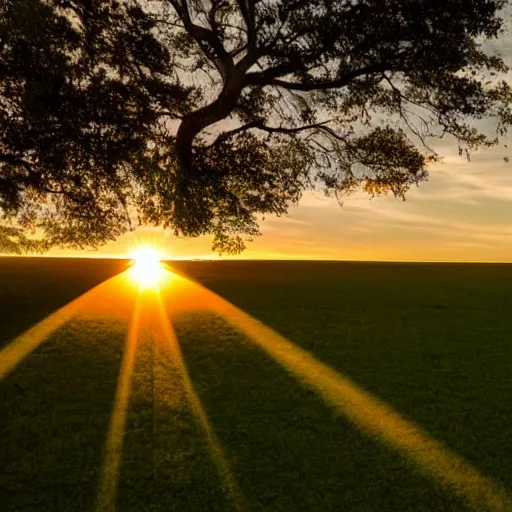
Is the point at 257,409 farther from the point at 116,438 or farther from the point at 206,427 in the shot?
the point at 116,438

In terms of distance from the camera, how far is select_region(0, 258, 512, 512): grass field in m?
5.94

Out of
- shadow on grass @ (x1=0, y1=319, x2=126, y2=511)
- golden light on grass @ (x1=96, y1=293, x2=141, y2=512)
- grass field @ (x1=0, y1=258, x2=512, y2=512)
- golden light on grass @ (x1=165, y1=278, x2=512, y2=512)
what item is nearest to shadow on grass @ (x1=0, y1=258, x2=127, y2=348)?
grass field @ (x1=0, y1=258, x2=512, y2=512)

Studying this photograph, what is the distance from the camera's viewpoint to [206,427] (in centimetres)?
744

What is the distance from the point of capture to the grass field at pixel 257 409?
5941mm

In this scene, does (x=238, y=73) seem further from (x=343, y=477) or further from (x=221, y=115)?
(x=343, y=477)

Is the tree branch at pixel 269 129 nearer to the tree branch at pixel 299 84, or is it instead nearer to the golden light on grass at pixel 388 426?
the tree branch at pixel 299 84

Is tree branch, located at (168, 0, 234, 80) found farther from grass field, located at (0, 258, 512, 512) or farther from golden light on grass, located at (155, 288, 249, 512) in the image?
golden light on grass, located at (155, 288, 249, 512)

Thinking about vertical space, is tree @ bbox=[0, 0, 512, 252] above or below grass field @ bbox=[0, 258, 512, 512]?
above

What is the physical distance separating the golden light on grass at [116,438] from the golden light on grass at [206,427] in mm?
755

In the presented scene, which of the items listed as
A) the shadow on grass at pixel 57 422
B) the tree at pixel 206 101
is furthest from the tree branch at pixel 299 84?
the shadow on grass at pixel 57 422

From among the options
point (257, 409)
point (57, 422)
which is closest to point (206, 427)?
point (257, 409)

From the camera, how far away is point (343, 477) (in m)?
6.18

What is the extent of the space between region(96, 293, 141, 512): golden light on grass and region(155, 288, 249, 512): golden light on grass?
76cm

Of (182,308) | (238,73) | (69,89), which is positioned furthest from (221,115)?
(182,308)
